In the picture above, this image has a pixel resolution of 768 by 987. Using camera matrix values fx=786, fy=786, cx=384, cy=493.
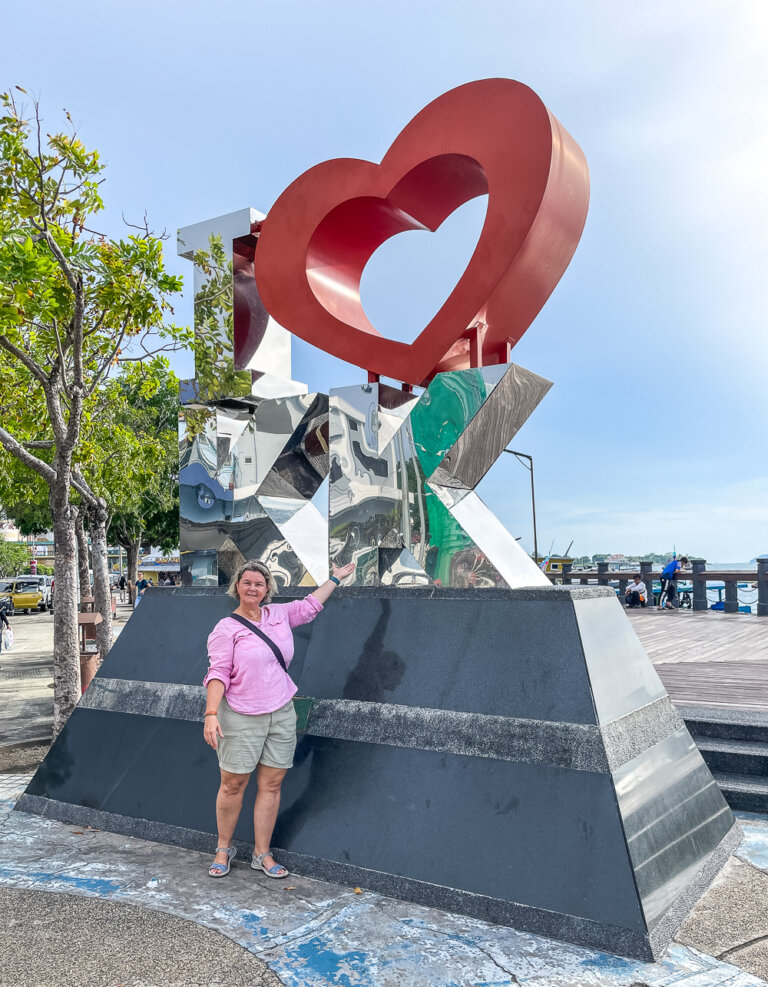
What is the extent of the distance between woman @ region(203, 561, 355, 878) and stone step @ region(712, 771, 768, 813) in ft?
9.74

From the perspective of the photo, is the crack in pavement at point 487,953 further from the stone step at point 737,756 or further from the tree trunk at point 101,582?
the tree trunk at point 101,582

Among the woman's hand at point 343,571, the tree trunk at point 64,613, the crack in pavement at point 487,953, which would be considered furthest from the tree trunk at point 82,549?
the crack in pavement at point 487,953

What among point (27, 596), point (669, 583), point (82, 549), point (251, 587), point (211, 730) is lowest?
point (27, 596)

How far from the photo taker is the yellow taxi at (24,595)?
3319 cm

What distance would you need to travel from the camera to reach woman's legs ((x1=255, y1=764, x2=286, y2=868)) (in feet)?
13.4

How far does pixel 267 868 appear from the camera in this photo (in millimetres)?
4070

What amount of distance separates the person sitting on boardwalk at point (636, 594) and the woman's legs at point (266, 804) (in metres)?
16.1

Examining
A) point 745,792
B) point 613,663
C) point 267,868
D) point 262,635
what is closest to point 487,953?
point 267,868

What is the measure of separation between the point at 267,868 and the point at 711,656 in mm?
7293

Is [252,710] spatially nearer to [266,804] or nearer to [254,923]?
[266,804]

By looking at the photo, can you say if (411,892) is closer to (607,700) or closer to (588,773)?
(588,773)

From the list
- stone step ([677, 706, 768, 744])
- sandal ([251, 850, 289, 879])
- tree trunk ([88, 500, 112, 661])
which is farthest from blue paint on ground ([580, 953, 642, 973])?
tree trunk ([88, 500, 112, 661])

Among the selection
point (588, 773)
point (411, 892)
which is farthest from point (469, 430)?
point (411, 892)

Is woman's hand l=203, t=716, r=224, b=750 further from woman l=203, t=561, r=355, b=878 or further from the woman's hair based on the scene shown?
the woman's hair
